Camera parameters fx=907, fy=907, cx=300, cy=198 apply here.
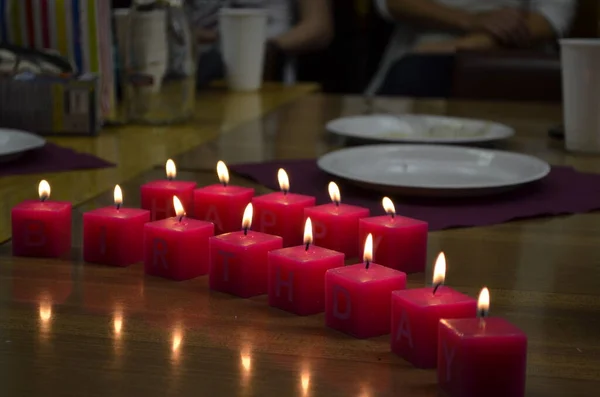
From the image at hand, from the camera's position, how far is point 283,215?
3.11ft

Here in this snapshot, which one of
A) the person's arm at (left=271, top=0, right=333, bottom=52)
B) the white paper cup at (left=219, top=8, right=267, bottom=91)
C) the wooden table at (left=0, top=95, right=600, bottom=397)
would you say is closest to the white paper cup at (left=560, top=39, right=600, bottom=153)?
the wooden table at (left=0, top=95, right=600, bottom=397)

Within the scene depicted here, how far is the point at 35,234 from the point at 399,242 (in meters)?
0.36

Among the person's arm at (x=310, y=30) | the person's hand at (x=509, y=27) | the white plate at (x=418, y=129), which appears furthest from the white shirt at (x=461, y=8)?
the white plate at (x=418, y=129)

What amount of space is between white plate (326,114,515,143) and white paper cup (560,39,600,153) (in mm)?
125

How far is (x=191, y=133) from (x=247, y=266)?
3.35 feet

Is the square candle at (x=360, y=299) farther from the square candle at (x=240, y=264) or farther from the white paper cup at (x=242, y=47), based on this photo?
the white paper cup at (x=242, y=47)

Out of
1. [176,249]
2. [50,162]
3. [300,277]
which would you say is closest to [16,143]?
[50,162]

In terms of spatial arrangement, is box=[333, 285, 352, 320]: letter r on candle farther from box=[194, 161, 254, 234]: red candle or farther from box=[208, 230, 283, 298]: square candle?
box=[194, 161, 254, 234]: red candle

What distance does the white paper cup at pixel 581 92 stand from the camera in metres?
1.45

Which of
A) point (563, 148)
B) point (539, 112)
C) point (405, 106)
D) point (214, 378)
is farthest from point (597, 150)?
point (214, 378)

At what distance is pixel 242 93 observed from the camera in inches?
101

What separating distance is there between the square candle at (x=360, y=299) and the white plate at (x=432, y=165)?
0.49m

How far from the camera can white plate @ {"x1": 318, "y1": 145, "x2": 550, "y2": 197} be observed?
1288mm

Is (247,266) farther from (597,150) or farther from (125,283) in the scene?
(597,150)
